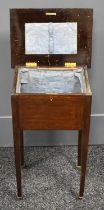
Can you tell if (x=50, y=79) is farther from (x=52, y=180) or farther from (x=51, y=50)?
(x=52, y=180)

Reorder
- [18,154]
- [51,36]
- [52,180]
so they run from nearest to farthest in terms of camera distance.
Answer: [18,154] < [51,36] < [52,180]

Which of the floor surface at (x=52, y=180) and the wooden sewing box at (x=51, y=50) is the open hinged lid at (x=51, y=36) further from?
the floor surface at (x=52, y=180)

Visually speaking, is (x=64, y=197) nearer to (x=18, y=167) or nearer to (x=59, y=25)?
(x=18, y=167)

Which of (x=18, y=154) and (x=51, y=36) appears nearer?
(x=18, y=154)

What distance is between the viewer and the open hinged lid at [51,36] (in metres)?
1.93

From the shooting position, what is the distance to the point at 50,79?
2000 millimetres

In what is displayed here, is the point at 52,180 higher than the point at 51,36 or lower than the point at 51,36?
lower

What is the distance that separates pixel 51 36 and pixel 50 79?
8.6 inches

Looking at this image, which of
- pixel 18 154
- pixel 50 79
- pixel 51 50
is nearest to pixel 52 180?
pixel 18 154

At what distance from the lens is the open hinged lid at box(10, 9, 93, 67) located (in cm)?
193

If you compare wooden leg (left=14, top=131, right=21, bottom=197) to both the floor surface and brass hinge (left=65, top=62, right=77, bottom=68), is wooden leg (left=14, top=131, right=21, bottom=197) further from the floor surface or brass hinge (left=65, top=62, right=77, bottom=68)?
brass hinge (left=65, top=62, right=77, bottom=68)

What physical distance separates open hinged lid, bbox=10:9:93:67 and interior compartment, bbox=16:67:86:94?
6 cm

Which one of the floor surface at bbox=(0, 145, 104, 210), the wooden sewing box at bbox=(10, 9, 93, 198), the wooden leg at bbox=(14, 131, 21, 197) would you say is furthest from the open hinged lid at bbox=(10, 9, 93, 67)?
the floor surface at bbox=(0, 145, 104, 210)

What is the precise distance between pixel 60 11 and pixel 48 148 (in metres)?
0.91
